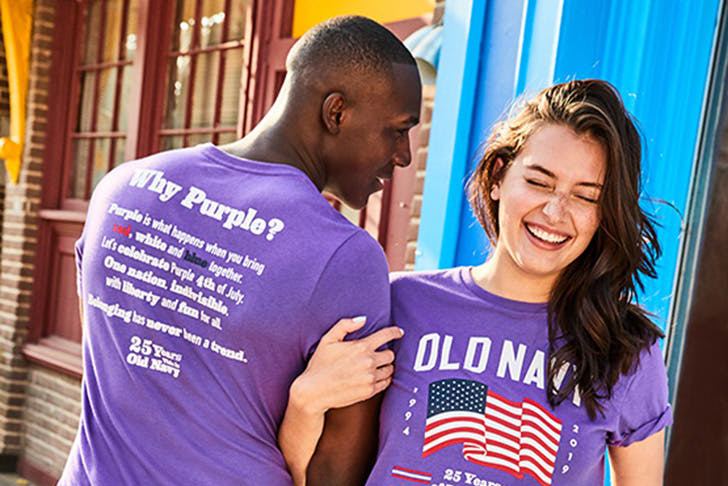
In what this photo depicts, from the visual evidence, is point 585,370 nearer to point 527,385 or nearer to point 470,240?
point 527,385

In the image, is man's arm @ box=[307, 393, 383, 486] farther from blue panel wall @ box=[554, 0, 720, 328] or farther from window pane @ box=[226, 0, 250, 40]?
window pane @ box=[226, 0, 250, 40]

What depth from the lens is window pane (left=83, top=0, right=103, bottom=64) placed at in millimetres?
6617

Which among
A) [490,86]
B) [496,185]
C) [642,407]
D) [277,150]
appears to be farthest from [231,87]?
[642,407]

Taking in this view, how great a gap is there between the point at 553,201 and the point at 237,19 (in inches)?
154

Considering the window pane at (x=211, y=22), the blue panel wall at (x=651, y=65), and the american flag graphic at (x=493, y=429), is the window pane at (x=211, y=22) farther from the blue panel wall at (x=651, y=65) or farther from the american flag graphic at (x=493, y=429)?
the american flag graphic at (x=493, y=429)

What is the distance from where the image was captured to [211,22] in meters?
5.62

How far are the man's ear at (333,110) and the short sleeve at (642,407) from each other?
29.5 inches

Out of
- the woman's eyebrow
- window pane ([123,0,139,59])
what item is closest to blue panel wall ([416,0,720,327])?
the woman's eyebrow

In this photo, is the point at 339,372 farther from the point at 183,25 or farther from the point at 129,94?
the point at 129,94

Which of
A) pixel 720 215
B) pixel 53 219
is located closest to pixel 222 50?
pixel 53 219

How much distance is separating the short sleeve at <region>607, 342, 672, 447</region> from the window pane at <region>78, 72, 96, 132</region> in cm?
553

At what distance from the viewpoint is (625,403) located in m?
1.78

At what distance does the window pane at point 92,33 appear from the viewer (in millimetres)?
6617

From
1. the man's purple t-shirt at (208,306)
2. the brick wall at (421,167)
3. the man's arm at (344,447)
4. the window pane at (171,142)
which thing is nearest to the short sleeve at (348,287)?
the man's purple t-shirt at (208,306)
